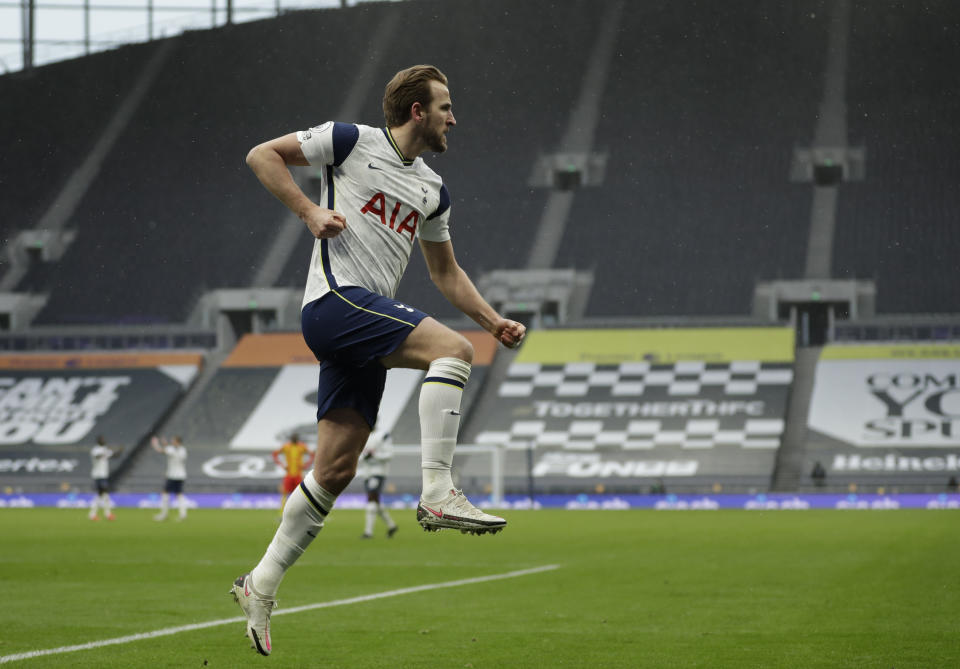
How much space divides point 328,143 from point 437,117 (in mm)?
452

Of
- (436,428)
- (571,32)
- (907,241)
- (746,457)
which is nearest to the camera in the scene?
(436,428)

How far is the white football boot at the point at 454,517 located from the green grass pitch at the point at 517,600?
1.78 m

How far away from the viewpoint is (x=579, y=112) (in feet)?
139

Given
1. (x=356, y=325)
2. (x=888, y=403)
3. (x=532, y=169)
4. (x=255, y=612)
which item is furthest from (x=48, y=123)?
(x=356, y=325)

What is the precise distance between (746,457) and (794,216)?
9697 millimetres

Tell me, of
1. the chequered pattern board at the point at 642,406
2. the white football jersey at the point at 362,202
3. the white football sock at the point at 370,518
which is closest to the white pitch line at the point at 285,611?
the white football jersey at the point at 362,202

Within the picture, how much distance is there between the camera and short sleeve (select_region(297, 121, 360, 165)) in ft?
16.5

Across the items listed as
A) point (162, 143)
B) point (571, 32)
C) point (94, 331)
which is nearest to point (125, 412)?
point (94, 331)

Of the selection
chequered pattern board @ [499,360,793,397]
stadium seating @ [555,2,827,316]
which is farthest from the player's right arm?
stadium seating @ [555,2,827,316]

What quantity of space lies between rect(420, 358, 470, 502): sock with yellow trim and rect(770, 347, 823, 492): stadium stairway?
27.2 m

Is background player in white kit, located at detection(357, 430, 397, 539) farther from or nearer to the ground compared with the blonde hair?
farther from the ground

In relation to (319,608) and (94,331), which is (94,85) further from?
(319,608)

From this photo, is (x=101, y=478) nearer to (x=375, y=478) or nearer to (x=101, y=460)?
(x=101, y=460)

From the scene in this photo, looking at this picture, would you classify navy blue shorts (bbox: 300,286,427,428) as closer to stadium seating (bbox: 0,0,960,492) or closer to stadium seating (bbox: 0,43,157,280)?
stadium seating (bbox: 0,0,960,492)
